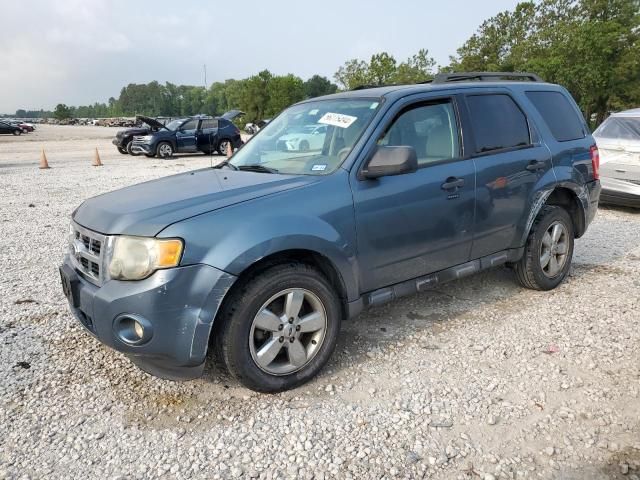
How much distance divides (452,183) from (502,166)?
64 centimetres

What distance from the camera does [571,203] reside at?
15.9ft

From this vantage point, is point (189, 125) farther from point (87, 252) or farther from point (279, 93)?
point (279, 93)

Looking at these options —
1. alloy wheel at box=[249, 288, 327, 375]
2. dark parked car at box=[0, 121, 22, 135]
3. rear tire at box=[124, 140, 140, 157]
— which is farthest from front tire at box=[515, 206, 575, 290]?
dark parked car at box=[0, 121, 22, 135]

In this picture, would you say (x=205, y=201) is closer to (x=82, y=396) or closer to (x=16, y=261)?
(x=82, y=396)

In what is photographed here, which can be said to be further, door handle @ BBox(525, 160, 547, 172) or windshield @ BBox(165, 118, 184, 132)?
windshield @ BBox(165, 118, 184, 132)

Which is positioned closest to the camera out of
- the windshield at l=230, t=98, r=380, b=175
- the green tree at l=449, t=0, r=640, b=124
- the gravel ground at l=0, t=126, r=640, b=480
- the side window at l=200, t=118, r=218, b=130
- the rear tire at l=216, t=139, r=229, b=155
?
the gravel ground at l=0, t=126, r=640, b=480

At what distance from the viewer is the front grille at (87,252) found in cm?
285

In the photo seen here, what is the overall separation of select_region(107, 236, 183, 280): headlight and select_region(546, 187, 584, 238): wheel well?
11.6 feet

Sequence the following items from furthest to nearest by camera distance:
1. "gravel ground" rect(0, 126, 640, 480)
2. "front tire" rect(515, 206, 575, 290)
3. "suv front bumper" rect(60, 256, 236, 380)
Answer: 1. "front tire" rect(515, 206, 575, 290)
2. "suv front bumper" rect(60, 256, 236, 380)
3. "gravel ground" rect(0, 126, 640, 480)

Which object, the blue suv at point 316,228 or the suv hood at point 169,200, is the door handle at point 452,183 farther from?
the suv hood at point 169,200

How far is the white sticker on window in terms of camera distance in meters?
3.58

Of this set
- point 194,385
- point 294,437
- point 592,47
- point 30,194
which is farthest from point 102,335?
→ point 592,47

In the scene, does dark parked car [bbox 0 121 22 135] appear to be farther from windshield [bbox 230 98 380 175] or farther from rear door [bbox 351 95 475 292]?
rear door [bbox 351 95 475 292]

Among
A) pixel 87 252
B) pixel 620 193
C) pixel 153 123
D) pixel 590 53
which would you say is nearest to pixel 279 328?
pixel 87 252
